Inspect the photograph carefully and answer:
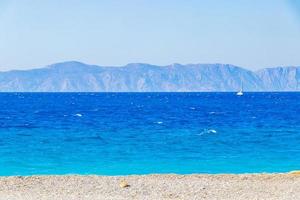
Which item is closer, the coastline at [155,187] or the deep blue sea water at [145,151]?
the coastline at [155,187]

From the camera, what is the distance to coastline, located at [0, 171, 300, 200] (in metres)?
16.1

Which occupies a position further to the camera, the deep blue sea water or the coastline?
the deep blue sea water

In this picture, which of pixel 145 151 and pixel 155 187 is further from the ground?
pixel 155 187

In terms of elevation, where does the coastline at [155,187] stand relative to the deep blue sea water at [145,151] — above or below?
above

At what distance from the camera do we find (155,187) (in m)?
17.6

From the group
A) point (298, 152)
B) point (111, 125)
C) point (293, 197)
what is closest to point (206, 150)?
point (298, 152)

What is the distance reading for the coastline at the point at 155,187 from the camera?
16078 mm

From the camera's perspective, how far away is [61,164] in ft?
92.7

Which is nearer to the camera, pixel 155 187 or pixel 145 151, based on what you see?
pixel 155 187

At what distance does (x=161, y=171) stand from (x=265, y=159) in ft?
21.1

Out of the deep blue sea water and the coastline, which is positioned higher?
the coastline

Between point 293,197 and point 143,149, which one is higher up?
point 293,197

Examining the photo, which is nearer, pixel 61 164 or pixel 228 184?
pixel 228 184

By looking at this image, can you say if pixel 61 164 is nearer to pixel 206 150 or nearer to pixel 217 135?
pixel 206 150
